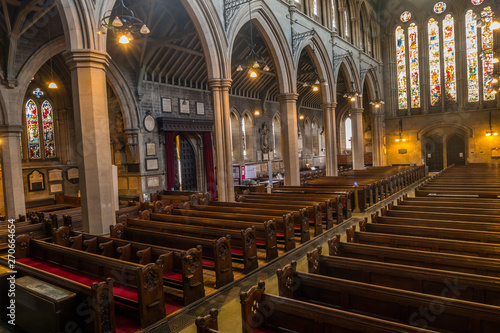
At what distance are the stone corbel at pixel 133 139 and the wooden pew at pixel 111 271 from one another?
30.1 feet

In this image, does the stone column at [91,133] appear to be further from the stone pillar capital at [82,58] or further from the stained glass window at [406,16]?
the stained glass window at [406,16]

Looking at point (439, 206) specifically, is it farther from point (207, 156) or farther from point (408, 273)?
point (207, 156)

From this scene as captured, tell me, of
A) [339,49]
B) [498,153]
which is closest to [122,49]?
[339,49]

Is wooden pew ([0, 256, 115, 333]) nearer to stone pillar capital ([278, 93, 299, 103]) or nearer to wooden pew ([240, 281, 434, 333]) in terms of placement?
wooden pew ([240, 281, 434, 333])

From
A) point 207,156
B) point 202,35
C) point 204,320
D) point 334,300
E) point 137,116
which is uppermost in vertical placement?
point 202,35

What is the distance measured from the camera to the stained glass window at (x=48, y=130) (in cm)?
1509

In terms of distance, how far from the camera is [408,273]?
10.9ft

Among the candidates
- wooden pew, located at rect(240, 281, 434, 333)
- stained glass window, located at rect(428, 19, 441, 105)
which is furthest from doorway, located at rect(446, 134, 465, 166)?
wooden pew, located at rect(240, 281, 434, 333)

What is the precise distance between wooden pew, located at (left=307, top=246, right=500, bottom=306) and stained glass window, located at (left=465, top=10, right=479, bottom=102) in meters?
25.0

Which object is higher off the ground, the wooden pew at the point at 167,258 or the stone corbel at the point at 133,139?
the stone corbel at the point at 133,139

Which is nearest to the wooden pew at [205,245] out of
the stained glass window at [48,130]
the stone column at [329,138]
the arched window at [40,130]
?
the arched window at [40,130]

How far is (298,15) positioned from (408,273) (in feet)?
44.7

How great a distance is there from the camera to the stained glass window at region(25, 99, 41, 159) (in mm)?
14625

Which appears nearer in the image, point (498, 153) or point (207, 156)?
point (207, 156)
